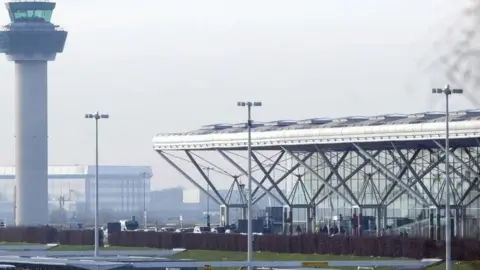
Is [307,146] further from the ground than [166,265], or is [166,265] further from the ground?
[307,146]

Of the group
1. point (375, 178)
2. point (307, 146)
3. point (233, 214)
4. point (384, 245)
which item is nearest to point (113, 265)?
point (384, 245)

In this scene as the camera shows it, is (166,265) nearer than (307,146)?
Yes

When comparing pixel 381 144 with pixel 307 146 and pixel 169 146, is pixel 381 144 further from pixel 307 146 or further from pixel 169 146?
pixel 169 146

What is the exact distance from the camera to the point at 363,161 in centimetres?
10950

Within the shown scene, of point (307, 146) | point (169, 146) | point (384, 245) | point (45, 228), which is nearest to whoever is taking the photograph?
point (384, 245)

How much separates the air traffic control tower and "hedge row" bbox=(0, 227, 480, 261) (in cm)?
5029

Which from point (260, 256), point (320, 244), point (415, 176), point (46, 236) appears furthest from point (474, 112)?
point (46, 236)

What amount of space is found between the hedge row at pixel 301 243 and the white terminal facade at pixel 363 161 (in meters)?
8.60

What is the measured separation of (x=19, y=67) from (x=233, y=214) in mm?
31732

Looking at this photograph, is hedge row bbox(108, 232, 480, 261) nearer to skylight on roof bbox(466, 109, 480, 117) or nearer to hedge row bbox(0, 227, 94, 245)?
hedge row bbox(0, 227, 94, 245)

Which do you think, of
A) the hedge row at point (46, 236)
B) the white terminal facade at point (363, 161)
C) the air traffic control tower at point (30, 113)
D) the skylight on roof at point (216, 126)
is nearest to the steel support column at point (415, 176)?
the white terminal facade at point (363, 161)

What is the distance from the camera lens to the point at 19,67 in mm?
174750

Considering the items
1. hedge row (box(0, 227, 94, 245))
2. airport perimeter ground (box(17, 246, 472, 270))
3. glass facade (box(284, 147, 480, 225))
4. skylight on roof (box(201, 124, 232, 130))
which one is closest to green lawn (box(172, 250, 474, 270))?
airport perimeter ground (box(17, 246, 472, 270))

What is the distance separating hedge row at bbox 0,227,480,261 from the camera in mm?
78438
